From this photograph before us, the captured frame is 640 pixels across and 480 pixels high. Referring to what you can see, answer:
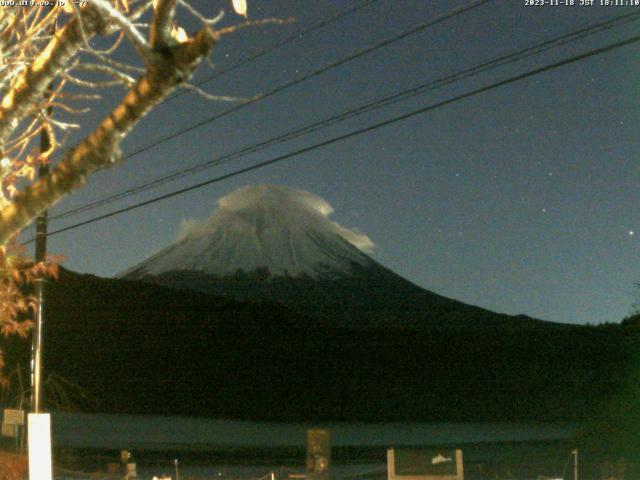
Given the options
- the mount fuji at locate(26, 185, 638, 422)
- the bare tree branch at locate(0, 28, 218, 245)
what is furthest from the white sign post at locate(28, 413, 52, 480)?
the mount fuji at locate(26, 185, 638, 422)

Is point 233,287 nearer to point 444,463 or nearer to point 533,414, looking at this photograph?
point 533,414

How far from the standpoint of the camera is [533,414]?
65875 mm

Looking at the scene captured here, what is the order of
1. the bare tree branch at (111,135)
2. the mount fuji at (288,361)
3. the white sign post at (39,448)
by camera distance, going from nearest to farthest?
the bare tree branch at (111,135) → the white sign post at (39,448) → the mount fuji at (288,361)

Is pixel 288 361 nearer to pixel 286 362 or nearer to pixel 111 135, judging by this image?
pixel 286 362

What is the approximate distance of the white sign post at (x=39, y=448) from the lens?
1055cm

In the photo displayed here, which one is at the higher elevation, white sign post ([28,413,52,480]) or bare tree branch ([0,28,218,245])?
bare tree branch ([0,28,218,245])

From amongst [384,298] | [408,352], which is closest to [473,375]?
[408,352]

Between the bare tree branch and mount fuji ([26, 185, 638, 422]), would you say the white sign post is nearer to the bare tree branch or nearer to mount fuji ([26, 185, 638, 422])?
Answer: the bare tree branch

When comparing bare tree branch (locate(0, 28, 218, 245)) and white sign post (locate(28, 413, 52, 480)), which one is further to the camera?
white sign post (locate(28, 413, 52, 480))

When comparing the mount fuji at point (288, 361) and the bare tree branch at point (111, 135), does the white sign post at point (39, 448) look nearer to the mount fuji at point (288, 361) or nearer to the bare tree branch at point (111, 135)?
the bare tree branch at point (111, 135)

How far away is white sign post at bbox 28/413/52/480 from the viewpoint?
10555 mm

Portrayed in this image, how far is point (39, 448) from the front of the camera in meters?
10.8

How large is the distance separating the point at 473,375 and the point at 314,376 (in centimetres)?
1369

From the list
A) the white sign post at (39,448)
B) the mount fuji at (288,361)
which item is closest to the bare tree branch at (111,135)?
the white sign post at (39,448)
